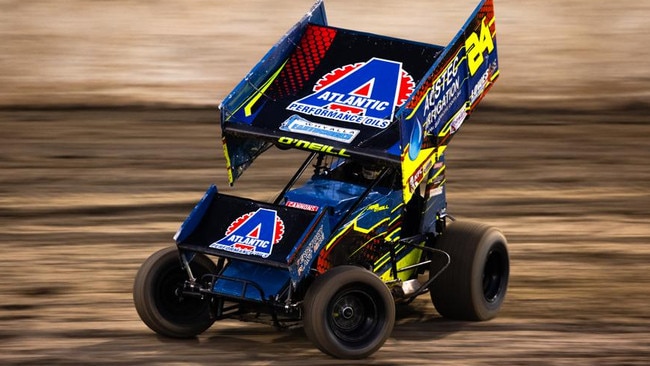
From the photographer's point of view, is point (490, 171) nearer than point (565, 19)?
Yes

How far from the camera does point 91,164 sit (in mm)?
18172

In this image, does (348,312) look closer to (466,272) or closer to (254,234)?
(254,234)

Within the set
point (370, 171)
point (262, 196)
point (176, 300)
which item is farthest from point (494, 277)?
point (262, 196)

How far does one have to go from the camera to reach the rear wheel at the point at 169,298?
11461mm

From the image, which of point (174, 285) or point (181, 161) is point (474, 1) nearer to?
point (181, 161)

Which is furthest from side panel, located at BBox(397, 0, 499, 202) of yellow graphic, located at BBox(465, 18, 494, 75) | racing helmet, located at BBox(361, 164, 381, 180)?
racing helmet, located at BBox(361, 164, 381, 180)

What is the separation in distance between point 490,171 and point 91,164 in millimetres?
5348

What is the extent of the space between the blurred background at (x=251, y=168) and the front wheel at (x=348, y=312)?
0.23 m

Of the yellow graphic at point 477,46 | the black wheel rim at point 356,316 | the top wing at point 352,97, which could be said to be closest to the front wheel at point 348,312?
the black wheel rim at point 356,316

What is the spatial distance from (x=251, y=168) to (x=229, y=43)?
4218 millimetres

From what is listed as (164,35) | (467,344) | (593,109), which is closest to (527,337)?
(467,344)

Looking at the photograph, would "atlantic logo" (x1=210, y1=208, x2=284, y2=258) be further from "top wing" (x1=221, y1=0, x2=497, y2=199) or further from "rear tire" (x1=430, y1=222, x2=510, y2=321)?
"rear tire" (x1=430, y1=222, x2=510, y2=321)

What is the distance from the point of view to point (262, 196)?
680 inches

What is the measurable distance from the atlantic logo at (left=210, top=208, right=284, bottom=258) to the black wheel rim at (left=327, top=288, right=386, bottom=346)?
2.44 feet
